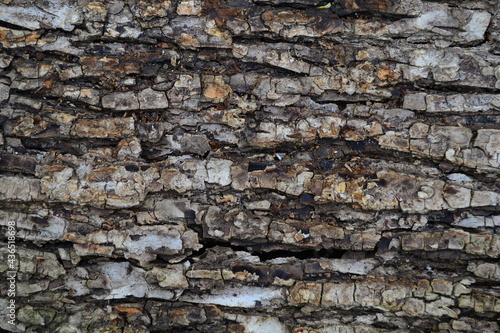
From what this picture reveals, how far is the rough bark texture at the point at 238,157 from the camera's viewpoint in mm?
3822

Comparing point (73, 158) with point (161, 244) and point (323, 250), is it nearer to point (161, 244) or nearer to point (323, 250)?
point (161, 244)

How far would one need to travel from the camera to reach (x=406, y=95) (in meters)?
3.88

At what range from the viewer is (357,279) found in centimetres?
385

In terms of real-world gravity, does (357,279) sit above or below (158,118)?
below

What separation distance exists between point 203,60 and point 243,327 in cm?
235

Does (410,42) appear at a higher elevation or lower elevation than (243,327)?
higher

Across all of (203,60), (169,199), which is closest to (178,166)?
(169,199)

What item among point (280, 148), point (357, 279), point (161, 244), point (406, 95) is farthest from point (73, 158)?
point (406, 95)

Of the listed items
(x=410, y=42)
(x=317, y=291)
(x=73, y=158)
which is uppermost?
(x=410, y=42)

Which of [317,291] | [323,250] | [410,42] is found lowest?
[317,291]

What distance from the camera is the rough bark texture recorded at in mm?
3822

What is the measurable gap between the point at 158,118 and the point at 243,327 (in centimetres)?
A: 196

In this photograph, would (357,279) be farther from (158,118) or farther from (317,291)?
(158,118)

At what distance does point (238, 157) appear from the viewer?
13.0 feet
